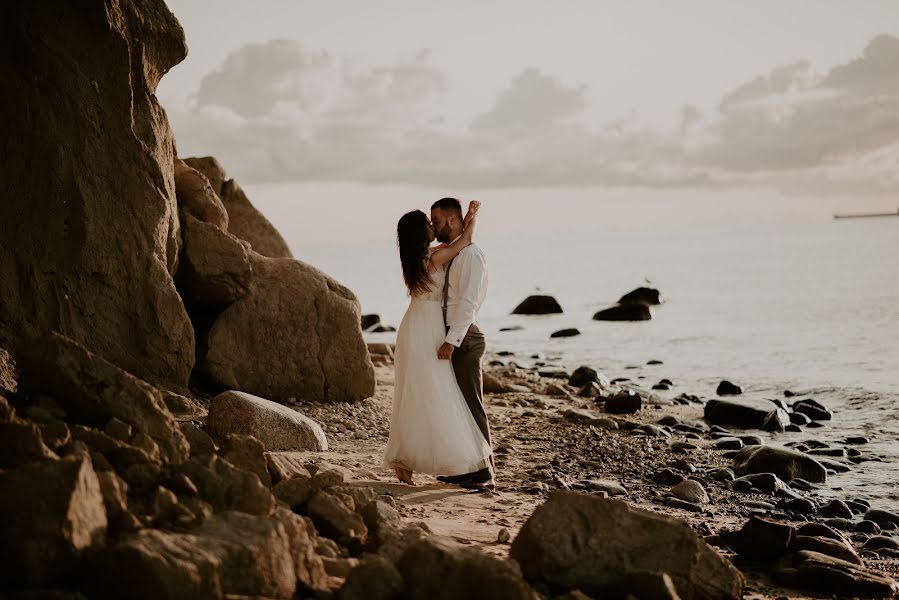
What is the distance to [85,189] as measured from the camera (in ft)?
29.7

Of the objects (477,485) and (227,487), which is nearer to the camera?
(227,487)

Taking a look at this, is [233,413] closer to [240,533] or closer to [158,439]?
[158,439]

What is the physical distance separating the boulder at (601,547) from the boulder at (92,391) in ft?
6.46

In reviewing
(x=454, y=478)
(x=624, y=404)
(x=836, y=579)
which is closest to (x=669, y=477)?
(x=454, y=478)

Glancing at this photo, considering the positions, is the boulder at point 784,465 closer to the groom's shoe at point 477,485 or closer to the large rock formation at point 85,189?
the groom's shoe at point 477,485

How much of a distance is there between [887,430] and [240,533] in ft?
34.9

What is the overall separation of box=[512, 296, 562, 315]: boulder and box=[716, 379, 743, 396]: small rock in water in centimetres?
1749

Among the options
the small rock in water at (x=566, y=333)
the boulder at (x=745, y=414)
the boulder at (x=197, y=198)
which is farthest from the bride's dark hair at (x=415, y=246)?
the small rock in water at (x=566, y=333)

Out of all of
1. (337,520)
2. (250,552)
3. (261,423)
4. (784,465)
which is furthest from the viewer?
(784,465)

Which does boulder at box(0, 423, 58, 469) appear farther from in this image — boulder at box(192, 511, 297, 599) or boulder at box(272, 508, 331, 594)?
boulder at box(272, 508, 331, 594)

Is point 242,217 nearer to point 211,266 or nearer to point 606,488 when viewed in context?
point 211,266

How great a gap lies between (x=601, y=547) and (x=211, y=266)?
696cm

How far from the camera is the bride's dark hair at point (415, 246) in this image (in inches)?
308

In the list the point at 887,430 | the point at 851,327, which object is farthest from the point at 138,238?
the point at 851,327
